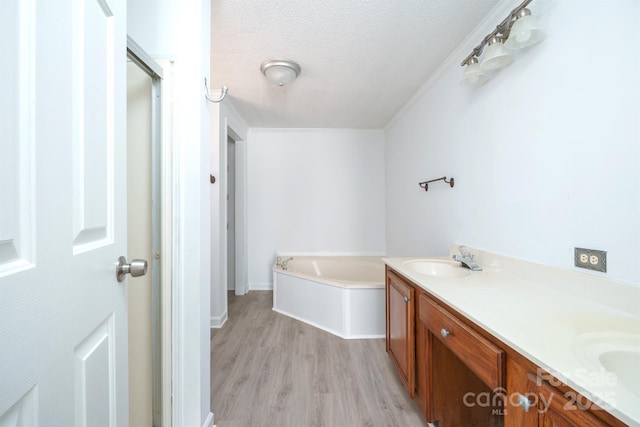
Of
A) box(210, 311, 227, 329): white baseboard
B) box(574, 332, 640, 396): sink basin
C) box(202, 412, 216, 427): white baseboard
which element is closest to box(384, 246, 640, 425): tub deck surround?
box(574, 332, 640, 396): sink basin

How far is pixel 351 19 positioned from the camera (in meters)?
Answer: 1.49

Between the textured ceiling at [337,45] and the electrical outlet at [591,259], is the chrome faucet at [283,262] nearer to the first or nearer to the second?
the textured ceiling at [337,45]

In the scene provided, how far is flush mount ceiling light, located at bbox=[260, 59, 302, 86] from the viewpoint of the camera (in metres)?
1.89

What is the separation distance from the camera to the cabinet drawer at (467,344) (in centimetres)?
73

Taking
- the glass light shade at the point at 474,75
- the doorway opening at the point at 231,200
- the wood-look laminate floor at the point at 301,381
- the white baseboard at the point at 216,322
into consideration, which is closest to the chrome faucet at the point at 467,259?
the wood-look laminate floor at the point at 301,381

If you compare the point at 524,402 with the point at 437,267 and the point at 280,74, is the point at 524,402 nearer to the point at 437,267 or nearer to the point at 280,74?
the point at 437,267

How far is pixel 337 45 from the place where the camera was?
5.63 ft

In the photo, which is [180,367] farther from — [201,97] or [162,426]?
[201,97]

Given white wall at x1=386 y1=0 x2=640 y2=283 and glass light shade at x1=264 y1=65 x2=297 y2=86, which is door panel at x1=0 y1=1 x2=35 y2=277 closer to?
white wall at x1=386 y1=0 x2=640 y2=283

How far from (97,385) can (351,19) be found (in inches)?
76.6

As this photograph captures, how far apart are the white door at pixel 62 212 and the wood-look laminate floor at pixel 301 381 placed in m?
0.99

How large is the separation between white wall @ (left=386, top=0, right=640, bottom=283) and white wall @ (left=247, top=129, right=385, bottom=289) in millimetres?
1623

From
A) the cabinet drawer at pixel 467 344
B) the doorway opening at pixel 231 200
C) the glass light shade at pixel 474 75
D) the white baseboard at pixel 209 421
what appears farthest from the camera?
the doorway opening at pixel 231 200

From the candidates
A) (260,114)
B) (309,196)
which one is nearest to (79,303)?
(260,114)
